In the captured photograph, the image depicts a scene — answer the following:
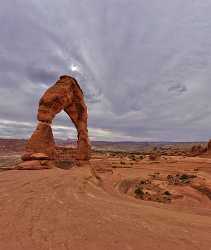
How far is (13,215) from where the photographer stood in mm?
7410

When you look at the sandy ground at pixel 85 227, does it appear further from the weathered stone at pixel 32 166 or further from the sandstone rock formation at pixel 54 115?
the sandstone rock formation at pixel 54 115

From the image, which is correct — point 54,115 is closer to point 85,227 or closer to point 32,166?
point 32,166

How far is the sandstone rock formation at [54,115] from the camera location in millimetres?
25875

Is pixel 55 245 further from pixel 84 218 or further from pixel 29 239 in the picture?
pixel 84 218

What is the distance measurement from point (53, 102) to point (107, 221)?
20.9 meters

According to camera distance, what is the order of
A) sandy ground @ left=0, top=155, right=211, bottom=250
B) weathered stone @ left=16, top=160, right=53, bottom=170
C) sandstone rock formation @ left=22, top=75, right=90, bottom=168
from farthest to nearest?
sandstone rock formation @ left=22, top=75, right=90, bottom=168 → weathered stone @ left=16, top=160, right=53, bottom=170 → sandy ground @ left=0, top=155, right=211, bottom=250

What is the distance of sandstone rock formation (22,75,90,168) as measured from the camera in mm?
25875

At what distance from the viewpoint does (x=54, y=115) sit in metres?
27.6

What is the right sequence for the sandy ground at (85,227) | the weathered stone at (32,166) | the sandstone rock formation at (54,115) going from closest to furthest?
1. the sandy ground at (85,227)
2. the weathered stone at (32,166)
3. the sandstone rock formation at (54,115)

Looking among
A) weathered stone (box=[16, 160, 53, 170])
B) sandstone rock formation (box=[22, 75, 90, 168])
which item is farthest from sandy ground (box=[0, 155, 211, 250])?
sandstone rock formation (box=[22, 75, 90, 168])

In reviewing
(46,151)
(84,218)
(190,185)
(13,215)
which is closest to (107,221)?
(84,218)

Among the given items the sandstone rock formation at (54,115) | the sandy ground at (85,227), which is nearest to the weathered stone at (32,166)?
the sandstone rock formation at (54,115)

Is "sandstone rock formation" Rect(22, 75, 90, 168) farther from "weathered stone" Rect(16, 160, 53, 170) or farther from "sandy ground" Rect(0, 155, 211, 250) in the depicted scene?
"sandy ground" Rect(0, 155, 211, 250)

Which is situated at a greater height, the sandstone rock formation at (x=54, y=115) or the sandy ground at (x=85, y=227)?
the sandstone rock formation at (x=54, y=115)
